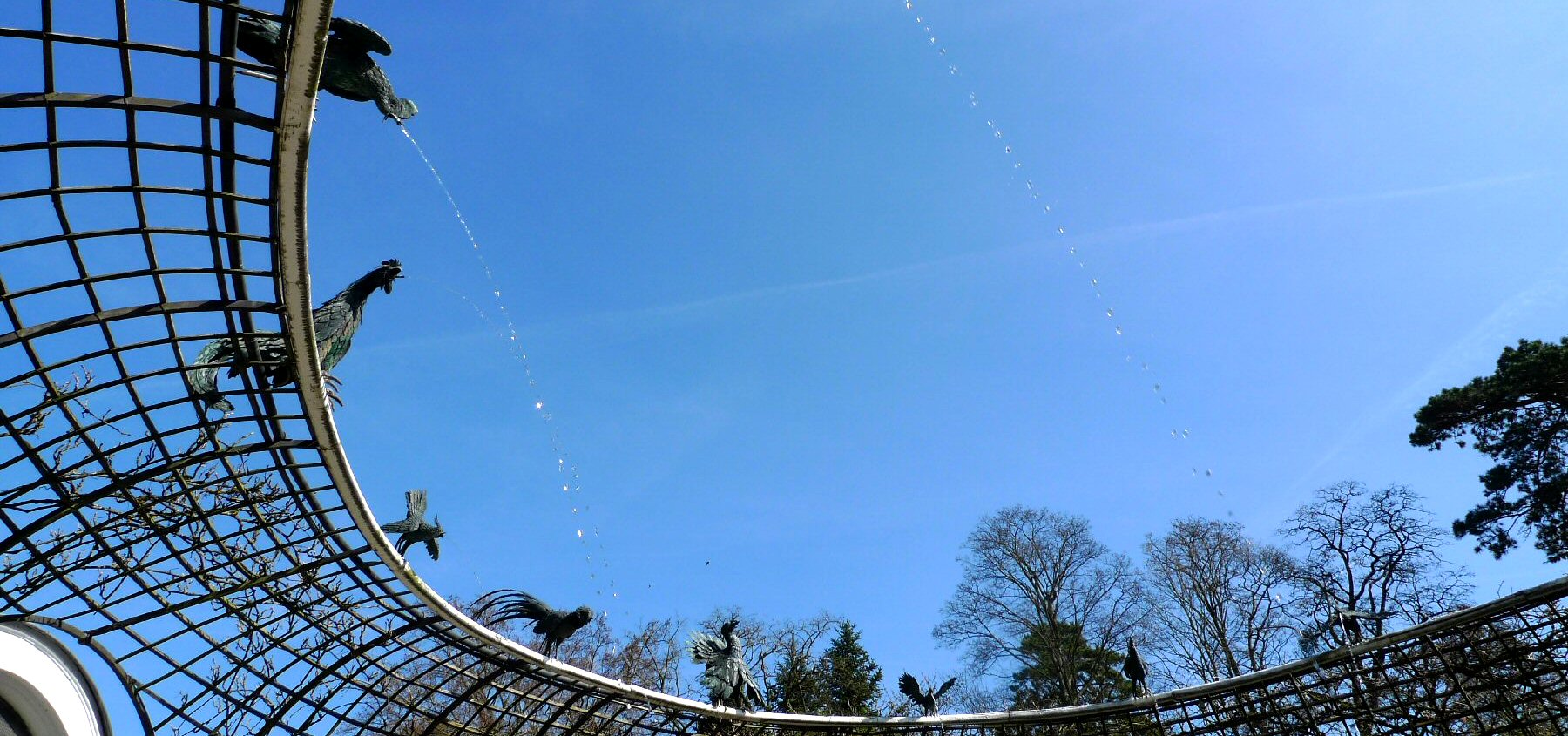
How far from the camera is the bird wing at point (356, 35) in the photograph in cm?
545

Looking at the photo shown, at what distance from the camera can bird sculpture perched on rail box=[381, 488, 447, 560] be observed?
8773mm

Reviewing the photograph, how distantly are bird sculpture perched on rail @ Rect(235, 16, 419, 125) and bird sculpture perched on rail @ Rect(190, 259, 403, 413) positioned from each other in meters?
1.38

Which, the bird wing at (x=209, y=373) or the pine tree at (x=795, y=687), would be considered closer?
the bird wing at (x=209, y=373)

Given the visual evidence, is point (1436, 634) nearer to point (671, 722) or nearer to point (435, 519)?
point (671, 722)

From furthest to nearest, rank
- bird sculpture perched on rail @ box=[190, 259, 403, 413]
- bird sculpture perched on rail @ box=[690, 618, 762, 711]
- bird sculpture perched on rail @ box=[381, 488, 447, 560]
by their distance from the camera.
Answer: bird sculpture perched on rail @ box=[690, 618, 762, 711] < bird sculpture perched on rail @ box=[381, 488, 447, 560] < bird sculpture perched on rail @ box=[190, 259, 403, 413]

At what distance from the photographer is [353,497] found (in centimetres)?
716

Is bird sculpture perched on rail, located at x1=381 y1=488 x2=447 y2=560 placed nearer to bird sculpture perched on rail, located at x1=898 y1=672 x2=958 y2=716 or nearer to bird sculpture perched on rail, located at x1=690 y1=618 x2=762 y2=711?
bird sculpture perched on rail, located at x1=690 y1=618 x2=762 y2=711

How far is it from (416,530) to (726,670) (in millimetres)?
4359

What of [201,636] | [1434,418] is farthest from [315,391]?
[1434,418]

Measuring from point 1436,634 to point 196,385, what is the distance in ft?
37.5

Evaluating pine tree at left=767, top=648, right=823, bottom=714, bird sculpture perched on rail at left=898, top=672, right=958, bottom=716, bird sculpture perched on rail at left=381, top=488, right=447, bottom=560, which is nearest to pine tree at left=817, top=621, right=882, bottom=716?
pine tree at left=767, top=648, right=823, bottom=714

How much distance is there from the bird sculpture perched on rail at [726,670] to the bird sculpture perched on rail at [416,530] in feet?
12.3

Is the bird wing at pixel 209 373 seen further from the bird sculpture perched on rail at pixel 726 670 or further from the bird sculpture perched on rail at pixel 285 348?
the bird sculpture perched on rail at pixel 726 670

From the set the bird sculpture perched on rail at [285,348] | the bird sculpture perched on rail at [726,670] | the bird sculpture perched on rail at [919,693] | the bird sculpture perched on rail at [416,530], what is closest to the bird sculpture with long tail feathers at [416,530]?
the bird sculpture perched on rail at [416,530]
